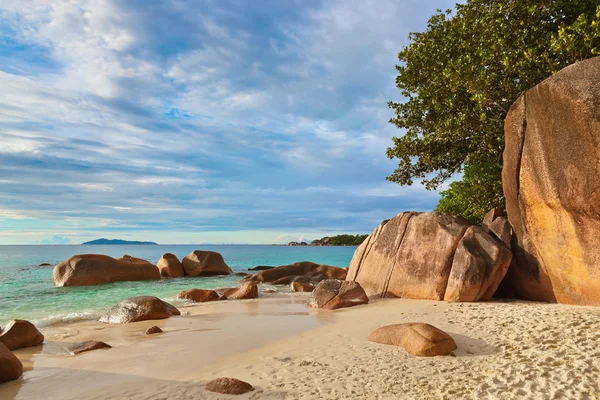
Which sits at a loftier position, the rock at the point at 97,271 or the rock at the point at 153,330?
the rock at the point at 97,271

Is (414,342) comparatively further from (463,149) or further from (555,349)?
(463,149)

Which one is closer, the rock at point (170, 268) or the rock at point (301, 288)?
the rock at point (301, 288)

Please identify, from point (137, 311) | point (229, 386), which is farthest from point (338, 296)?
point (229, 386)

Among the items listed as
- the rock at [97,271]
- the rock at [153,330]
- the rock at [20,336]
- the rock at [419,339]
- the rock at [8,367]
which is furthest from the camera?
the rock at [97,271]

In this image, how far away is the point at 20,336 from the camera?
9.12 m

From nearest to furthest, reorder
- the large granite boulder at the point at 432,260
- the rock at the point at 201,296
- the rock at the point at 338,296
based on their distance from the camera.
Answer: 1. the large granite boulder at the point at 432,260
2. the rock at the point at 338,296
3. the rock at the point at 201,296

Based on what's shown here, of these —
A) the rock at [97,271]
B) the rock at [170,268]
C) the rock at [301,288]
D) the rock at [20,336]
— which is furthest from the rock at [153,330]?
the rock at [170,268]

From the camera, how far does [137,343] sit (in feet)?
29.8

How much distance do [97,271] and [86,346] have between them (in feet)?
59.1

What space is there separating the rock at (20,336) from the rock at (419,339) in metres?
7.42

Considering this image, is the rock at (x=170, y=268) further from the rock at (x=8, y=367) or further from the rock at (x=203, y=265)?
the rock at (x=8, y=367)

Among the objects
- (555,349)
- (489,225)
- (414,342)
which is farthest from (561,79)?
(414,342)

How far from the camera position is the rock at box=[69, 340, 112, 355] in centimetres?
865

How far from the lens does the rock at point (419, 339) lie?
6852 mm
